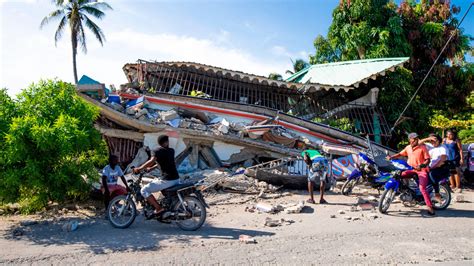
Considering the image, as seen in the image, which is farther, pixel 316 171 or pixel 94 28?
pixel 94 28

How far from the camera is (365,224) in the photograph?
603 centimetres

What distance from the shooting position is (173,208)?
5809 millimetres

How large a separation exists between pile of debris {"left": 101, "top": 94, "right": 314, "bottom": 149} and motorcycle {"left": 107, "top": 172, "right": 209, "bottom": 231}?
5566 millimetres

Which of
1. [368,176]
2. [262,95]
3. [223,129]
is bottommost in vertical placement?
[368,176]

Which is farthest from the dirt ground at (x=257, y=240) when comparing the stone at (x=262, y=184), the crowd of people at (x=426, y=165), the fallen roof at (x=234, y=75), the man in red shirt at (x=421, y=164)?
the fallen roof at (x=234, y=75)

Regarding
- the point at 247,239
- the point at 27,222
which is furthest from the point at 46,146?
the point at 247,239

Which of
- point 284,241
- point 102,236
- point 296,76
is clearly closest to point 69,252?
point 102,236

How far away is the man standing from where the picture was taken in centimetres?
568

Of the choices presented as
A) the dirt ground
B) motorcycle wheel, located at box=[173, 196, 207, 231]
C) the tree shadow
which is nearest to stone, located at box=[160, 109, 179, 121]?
the dirt ground

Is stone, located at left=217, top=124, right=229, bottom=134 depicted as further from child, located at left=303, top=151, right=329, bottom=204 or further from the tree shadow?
the tree shadow

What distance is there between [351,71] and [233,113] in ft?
22.2

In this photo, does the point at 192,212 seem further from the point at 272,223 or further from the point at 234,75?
the point at 234,75

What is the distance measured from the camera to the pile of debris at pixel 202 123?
11461 millimetres

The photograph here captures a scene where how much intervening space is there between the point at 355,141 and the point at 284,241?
886 cm
